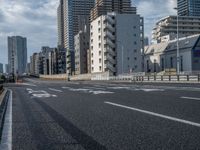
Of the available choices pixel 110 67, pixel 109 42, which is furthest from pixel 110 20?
pixel 110 67

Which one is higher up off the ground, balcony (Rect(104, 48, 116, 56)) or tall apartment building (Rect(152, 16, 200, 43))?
tall apartment building (Rect(152, 16, 200, 43))

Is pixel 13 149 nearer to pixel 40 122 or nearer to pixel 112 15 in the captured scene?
pixel 40 122

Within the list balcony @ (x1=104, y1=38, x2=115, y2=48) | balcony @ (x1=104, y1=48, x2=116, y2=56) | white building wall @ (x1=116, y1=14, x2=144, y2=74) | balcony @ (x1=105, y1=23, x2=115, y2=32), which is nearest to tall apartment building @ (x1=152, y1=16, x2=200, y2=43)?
white building wall @ (x1=116, y1=14, x2=144, y2=74)

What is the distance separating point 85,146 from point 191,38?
3812 inches

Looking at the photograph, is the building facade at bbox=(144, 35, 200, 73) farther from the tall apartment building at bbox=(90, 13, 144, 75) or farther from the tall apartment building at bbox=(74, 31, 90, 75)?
the tall apartment building at bbox=(74, 31, 90, 75)

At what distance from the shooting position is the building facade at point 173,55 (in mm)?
93812

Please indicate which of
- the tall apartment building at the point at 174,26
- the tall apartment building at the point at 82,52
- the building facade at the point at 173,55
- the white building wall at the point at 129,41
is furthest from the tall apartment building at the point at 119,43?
the tall apartment building at the point at 174,26

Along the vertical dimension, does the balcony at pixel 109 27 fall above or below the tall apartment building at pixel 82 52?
above

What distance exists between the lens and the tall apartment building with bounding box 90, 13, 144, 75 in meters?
102

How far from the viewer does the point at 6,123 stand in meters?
8.75

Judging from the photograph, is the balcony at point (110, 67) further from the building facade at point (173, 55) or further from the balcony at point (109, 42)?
the building facade at point (173, 55)

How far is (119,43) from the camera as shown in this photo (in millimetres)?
103188

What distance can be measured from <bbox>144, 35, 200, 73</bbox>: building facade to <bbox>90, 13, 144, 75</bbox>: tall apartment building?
9.68 metres

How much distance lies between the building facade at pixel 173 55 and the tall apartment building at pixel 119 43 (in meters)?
9.68
